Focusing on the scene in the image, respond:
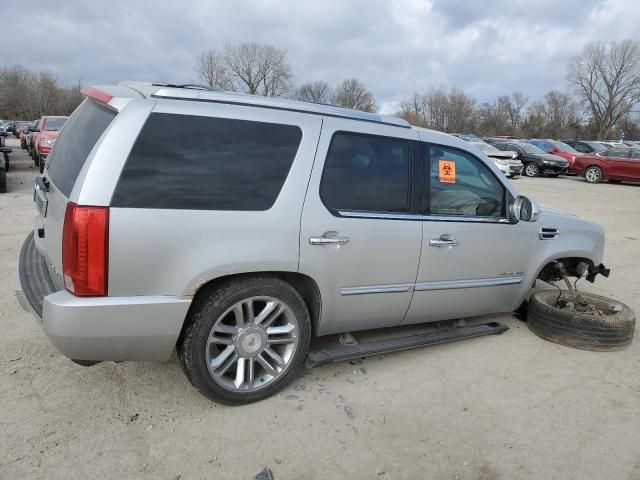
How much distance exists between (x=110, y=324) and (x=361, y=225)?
1595 millimetres

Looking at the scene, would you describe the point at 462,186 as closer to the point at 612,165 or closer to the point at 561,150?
the point at 612,165

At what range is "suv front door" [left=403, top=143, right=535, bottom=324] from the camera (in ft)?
11.6

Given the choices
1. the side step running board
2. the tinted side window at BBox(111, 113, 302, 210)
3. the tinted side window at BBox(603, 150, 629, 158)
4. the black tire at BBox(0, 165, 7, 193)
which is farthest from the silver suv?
the tinted side window at BBox(603, 150, 629, 158)

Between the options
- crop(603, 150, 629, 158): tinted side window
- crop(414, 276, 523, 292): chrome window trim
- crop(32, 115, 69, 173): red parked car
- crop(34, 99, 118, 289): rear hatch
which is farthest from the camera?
crop(603, 150, 629, 158): tinted side window

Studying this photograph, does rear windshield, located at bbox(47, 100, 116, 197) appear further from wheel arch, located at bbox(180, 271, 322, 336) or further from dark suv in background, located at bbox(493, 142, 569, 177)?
dark suv in background, located at bbox(493, 142, 569, 177)

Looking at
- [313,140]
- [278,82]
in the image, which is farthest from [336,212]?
[278,82]

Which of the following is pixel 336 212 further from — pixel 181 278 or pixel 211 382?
pixel 211 382

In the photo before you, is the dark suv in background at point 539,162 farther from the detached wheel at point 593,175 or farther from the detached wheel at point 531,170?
the detached wheel at point 593,175

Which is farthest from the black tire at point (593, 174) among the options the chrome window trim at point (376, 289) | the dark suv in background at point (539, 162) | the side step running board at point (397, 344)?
the chrome window trim at point (376, 289)

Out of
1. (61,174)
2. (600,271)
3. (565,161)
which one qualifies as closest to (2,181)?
(61,174)

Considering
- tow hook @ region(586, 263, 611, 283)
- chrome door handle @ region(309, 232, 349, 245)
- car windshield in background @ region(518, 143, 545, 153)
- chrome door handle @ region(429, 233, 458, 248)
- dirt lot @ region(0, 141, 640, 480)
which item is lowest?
dirt lot @ region(0, 141, 640, 480)

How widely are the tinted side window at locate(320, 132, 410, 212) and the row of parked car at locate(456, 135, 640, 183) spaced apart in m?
17.0

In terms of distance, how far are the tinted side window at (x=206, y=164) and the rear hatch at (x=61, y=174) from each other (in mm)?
321

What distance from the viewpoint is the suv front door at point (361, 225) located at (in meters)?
3.03
